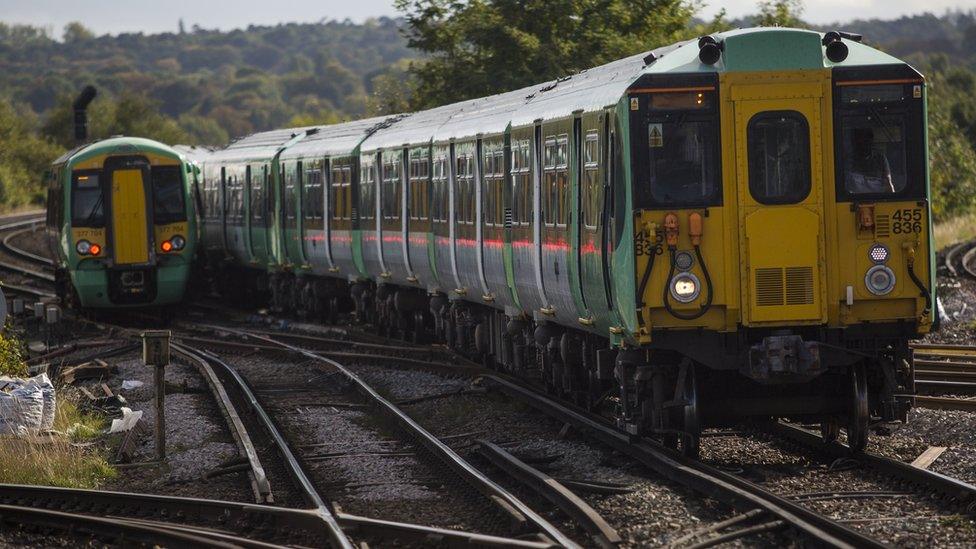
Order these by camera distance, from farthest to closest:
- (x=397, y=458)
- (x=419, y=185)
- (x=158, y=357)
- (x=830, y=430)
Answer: (x=419, y=185), (x=158, y=357), (x=397, y=458), (x=830, y=430)

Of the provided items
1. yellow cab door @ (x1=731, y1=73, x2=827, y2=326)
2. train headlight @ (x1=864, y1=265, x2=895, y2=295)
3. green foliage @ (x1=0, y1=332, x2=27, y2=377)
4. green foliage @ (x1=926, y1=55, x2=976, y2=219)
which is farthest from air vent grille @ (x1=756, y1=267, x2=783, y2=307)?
green foliage @ (x1=926, y1=55, x2=976, y2=219)

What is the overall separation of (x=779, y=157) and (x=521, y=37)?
28.0 meters

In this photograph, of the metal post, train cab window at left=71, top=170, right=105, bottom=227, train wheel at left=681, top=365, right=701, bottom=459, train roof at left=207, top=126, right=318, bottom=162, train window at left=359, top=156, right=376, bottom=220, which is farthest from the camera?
train roof at left=207, top=126, right=318, bottom=162

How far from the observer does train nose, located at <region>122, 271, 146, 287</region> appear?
29.6m

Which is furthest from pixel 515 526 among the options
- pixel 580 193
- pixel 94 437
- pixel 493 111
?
pixel 493 111

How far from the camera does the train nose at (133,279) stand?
2956 centimetres

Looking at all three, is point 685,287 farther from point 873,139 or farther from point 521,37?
point 521,37

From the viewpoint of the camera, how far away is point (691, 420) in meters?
12.1

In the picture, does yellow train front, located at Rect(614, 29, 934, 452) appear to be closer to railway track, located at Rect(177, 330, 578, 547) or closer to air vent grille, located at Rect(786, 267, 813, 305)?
air vent grille, located at Rect(786, 267, 813, 305)

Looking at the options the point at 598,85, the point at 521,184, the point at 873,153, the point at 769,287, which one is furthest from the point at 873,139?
the point at 521,184

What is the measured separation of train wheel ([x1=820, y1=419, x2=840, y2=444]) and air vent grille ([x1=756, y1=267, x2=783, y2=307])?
1.25 m

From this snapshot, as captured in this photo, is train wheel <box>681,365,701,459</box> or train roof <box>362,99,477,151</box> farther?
train roof <box>362,99,477,151</box>

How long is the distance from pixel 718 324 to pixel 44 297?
24551 millimetres

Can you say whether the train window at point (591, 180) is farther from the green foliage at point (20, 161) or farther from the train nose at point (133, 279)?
the green foliage at point (20, 161)
